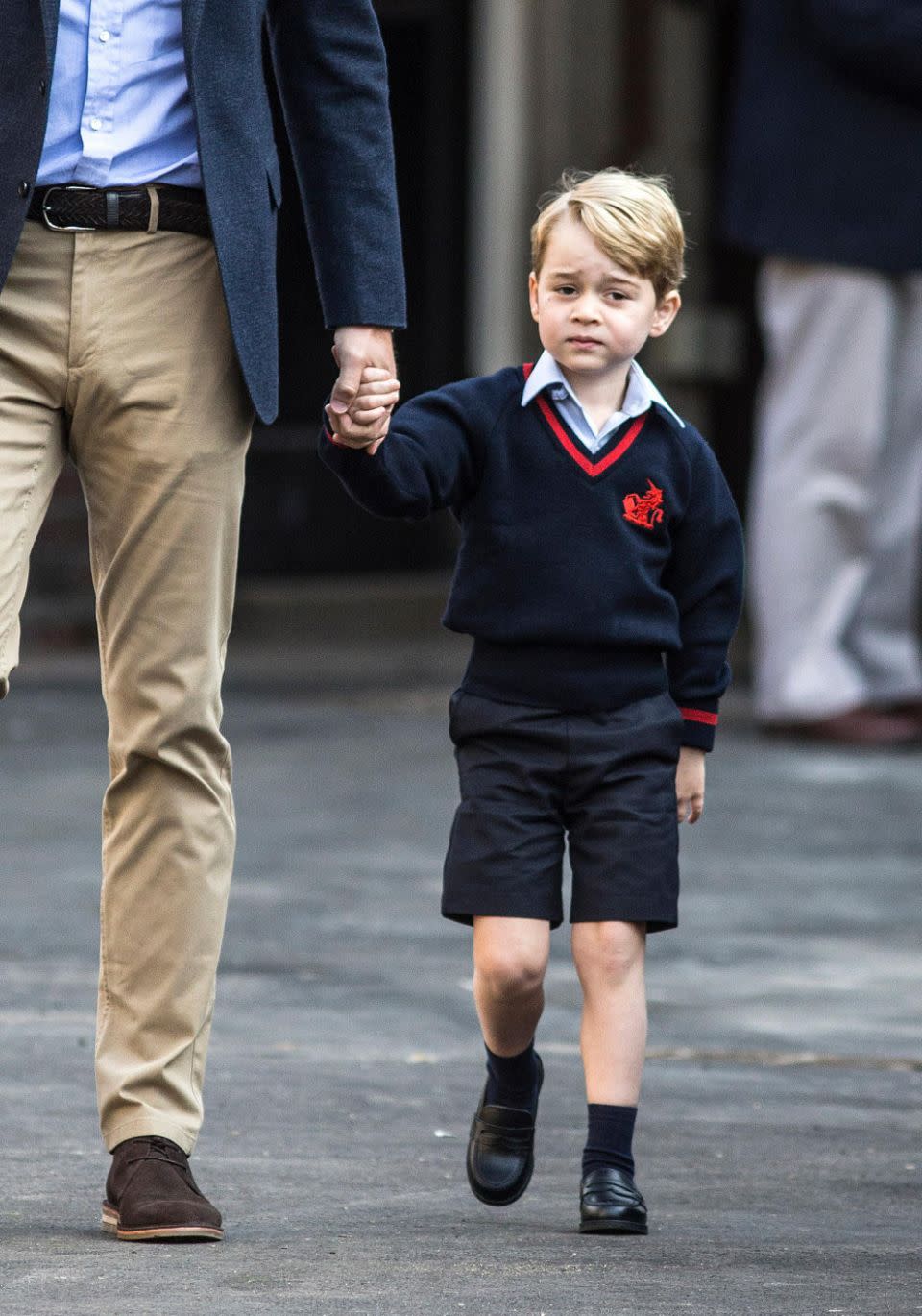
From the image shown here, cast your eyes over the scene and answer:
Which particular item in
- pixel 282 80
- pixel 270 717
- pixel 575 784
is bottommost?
pixel 270 717

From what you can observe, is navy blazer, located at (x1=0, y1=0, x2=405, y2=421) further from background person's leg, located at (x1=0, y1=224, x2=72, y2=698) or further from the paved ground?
the paved ground

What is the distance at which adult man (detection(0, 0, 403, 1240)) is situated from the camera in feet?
11.6

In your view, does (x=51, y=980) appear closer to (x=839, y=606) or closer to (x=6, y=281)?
(x=6, y=281)

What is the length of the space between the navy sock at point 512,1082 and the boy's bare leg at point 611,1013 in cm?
12

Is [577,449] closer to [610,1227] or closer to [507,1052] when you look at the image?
[507,1052]

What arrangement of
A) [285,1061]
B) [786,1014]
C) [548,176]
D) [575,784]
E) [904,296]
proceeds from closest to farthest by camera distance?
[575,784] < [285,1061] < [786,1014] < [904,296] < [548,176]

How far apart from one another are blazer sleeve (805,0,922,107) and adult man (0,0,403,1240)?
4168 millimetres

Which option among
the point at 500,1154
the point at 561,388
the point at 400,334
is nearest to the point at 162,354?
the point at 561,388

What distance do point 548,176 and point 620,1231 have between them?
763 cm

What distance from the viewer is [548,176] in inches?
427

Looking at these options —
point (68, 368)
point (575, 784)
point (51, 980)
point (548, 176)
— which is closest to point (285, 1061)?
point (51, 980)

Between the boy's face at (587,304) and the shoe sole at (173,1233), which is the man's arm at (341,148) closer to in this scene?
the boy's face at (587,304)

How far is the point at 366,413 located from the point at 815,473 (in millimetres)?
4819

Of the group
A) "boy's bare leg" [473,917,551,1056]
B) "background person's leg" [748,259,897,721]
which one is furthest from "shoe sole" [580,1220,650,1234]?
"background person's leg" [748,259,897,721]
